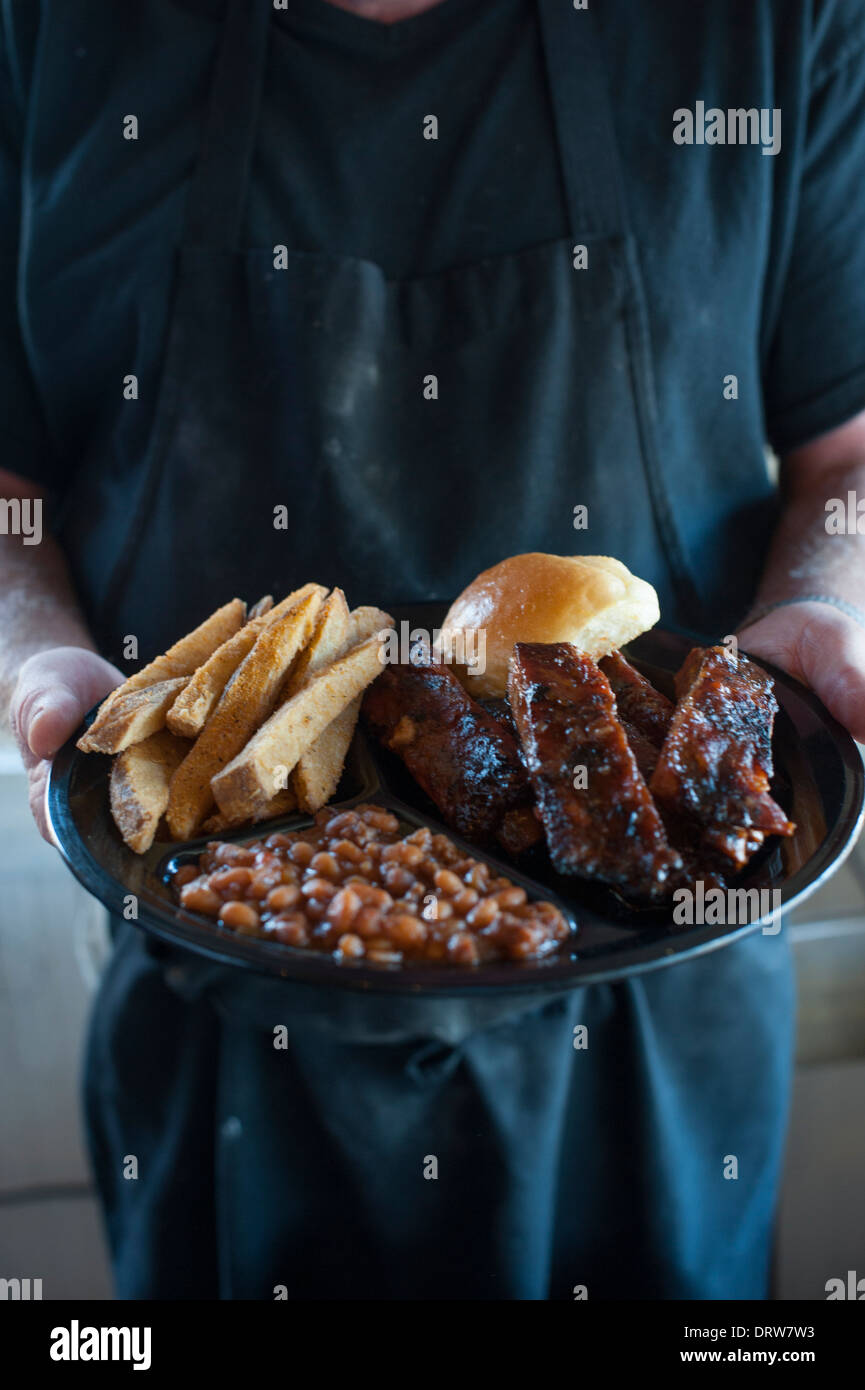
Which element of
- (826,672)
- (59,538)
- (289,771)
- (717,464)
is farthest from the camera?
(59,538)

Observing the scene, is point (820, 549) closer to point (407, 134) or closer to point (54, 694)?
point (407, 134)

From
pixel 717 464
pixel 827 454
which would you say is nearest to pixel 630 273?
pixel 717 464

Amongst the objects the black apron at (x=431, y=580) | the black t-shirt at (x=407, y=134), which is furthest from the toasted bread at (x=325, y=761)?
the black t-shirt at (x=407, y=134)

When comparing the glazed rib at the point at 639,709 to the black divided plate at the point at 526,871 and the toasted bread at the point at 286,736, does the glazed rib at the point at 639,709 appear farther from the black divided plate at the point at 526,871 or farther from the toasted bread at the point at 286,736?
the toasted bread at the point at 286,736

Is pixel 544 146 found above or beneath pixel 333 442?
above

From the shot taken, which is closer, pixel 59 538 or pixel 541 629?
pixel 541 629

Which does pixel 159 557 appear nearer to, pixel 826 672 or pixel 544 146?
pixel 544 146

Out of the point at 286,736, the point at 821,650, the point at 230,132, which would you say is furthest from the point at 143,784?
the point at 230,132
